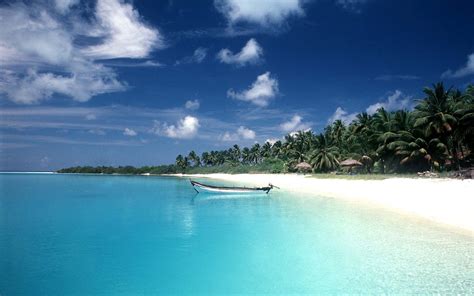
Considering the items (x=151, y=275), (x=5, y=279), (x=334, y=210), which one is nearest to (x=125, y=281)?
(x=151, y=275)

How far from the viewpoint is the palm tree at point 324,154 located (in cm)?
4612

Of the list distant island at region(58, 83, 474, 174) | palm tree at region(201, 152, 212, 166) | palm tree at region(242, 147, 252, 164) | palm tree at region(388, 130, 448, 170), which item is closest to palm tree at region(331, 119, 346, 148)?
distant island at region(58, 83, 474, 174)

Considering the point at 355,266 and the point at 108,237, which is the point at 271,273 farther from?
the point at 108,237

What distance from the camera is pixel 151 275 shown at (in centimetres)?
861

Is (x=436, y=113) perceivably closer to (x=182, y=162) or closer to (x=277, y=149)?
(x=277, y=149)

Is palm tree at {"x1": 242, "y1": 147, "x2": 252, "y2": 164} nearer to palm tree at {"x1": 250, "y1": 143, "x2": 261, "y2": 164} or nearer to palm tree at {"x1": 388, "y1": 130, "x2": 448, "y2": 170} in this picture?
palm tree at {"x1": 250, "y1": 143, "x2": 261, "y2": 164}

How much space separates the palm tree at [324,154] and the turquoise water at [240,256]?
30232mm

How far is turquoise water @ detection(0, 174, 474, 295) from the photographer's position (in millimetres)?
7715

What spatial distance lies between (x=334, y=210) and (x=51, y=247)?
43.8ft

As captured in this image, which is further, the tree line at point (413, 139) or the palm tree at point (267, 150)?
the palm tree at point (267, 150)

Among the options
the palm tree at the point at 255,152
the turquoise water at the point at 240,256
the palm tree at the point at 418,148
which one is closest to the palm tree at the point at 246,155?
the palm tree at the point at 255,152

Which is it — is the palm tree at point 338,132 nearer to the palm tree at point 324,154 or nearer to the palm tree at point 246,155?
the palm tree at point 324,154

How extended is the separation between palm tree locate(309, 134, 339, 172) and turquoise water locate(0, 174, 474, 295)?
3023 cm

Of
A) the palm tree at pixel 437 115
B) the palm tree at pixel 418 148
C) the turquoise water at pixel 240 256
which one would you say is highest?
the palm tree at pixel 437 115
